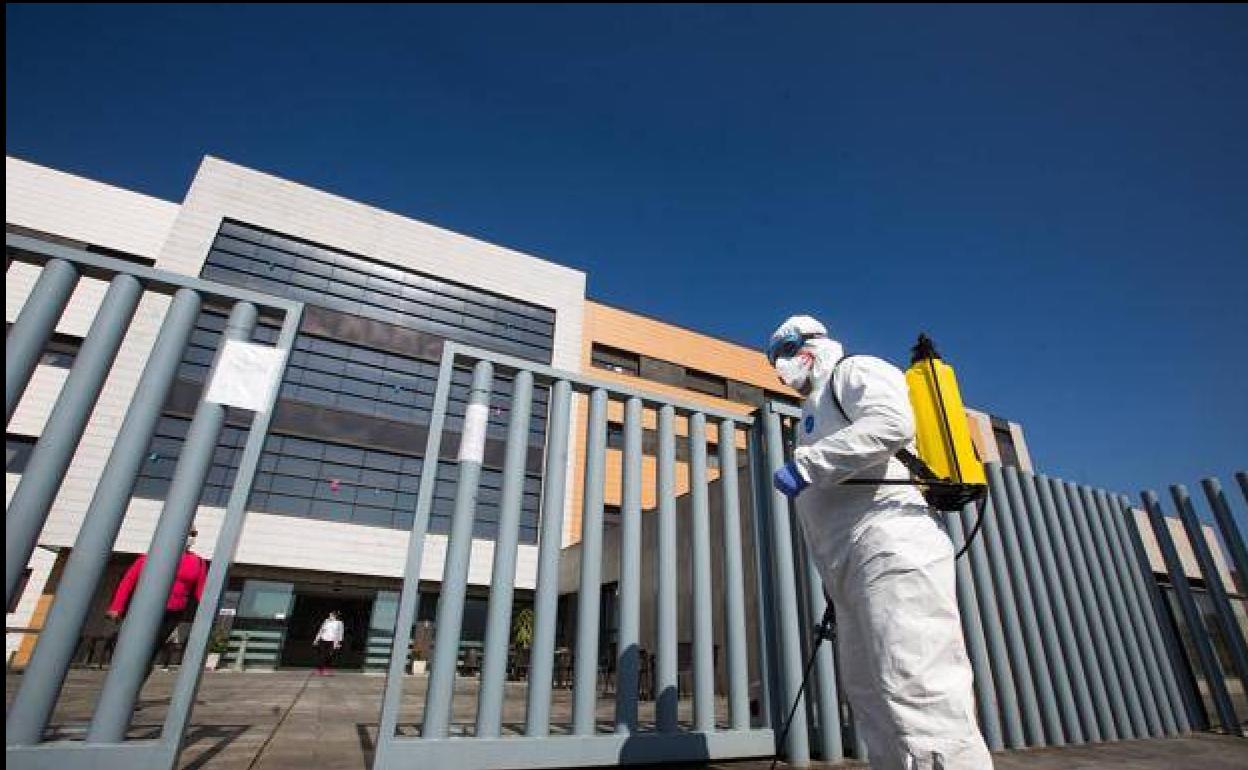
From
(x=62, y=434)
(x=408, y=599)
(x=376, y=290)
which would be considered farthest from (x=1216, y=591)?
(x=376, y=290)

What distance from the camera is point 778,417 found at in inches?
141

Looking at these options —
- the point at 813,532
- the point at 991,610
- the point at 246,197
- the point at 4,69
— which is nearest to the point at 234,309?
the point at 4,69

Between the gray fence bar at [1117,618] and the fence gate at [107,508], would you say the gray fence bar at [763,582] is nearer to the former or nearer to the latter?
the fence gate at [107,508]

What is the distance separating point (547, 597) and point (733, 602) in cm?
103

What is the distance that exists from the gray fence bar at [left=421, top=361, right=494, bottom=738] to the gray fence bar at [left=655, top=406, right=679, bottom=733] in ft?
3.15

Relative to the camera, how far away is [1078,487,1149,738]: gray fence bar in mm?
4477

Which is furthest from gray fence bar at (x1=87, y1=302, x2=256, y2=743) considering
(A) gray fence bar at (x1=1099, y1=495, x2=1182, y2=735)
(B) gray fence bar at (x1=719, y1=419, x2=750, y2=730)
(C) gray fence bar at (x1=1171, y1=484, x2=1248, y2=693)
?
(C) gray fence bar at (x1=1171, y1=484, x2=1248, y2=693)

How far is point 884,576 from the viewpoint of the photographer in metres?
2.07

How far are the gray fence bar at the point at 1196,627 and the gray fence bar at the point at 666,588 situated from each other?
4.97 m

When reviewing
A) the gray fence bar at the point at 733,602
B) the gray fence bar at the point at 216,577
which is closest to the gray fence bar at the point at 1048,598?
the gray fence bar at the point at 733,602

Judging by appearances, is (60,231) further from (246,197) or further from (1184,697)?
(1184,697)

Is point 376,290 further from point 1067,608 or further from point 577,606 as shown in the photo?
point 1067,608

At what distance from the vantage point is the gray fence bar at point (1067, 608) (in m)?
4.19

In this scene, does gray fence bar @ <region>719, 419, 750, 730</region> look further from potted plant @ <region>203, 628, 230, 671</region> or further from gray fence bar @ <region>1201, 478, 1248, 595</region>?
potted plant @ <region>203, 628, 230, 671</region>
